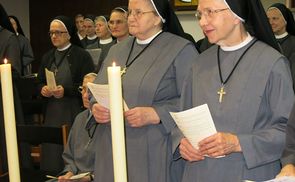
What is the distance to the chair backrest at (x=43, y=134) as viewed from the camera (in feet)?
13.3

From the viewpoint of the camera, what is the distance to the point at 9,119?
1.41 m

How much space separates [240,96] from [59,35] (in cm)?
356

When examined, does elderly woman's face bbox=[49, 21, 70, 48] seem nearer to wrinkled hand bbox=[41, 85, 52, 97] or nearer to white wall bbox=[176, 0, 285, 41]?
wrinkled hand bbox=[41, 85, 52, 97]

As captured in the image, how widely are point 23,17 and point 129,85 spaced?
1108 centimetres

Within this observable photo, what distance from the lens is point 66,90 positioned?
5352mm

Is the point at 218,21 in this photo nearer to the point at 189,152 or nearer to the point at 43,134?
the point at 189,152

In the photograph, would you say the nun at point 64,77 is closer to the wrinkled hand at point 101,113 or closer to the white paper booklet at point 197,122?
the wrinkled hand at point 101,113

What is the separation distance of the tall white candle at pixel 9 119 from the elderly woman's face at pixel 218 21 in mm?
1361

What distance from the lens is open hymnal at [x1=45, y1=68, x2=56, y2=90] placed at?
519cm

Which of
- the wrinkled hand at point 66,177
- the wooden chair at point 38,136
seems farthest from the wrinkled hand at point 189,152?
the wooden chair at point 38,136

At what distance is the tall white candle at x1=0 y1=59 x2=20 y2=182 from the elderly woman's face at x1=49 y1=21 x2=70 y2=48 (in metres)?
4.30

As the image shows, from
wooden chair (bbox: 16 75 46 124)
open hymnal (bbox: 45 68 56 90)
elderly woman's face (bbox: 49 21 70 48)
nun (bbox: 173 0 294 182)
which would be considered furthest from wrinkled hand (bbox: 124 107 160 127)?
wooden chair (bbox: 16 75 46 124)

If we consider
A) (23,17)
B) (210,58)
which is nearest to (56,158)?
(210,58)

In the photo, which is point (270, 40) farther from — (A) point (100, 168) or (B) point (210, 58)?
(A) point (100, 168)
